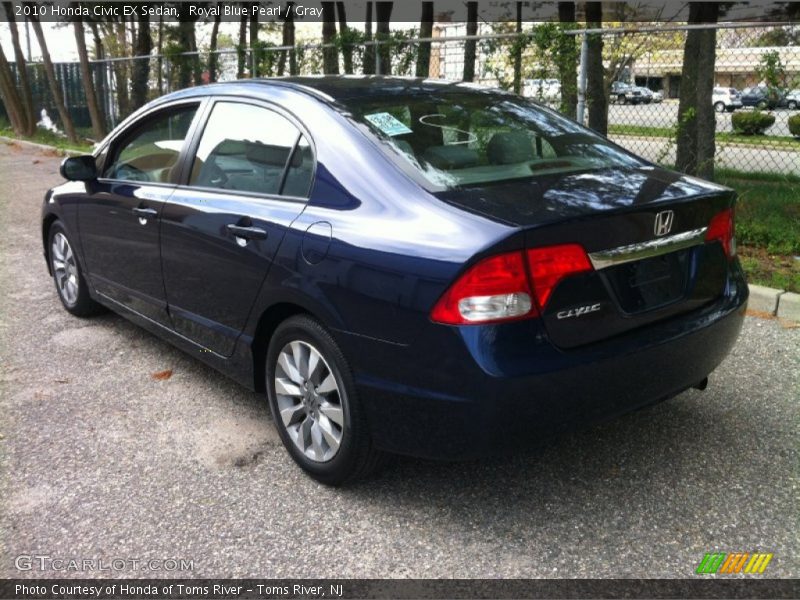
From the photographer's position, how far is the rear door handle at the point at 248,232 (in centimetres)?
333

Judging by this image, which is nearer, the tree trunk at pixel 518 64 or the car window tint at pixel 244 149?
the car window tint at pixel 244 149

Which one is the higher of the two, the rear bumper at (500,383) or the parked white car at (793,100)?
the parked white car at (793,100)

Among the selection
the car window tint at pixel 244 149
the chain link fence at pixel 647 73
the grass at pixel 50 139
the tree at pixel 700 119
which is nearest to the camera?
the car window tint at pixel 244 149

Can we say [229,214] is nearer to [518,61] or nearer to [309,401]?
[309,401]

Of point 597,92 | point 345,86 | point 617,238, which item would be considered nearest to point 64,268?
point 345,86

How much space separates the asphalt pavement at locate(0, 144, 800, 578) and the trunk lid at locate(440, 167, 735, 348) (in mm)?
743

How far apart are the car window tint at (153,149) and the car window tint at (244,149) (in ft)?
0.88

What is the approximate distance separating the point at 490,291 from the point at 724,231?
1.28m

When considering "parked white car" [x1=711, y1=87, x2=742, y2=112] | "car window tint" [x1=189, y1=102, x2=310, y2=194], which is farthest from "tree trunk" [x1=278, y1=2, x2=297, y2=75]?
"car window tint" [x1=189, y1=102, x2=310, y2=194]

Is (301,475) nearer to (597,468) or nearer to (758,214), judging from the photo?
(597,468)

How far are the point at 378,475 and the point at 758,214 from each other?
531 centimetres

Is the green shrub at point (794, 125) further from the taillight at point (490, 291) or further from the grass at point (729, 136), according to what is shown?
the taillight at point (490, 291)

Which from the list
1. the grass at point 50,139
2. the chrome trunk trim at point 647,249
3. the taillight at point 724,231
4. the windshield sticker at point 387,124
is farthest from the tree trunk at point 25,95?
the chrome trunk trim at point 647,249

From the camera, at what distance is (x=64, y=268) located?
5574 mm
